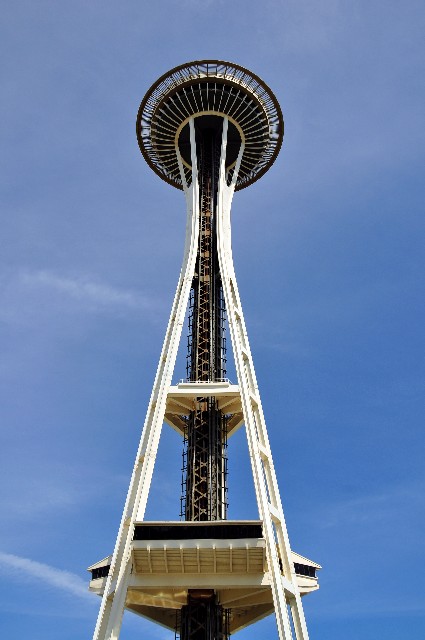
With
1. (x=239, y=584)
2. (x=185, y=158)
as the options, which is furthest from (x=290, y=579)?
(x=185, y=158)

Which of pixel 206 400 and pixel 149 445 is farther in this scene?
pixel 206 400

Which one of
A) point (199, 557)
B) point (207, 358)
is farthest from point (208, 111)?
point (199, 557)

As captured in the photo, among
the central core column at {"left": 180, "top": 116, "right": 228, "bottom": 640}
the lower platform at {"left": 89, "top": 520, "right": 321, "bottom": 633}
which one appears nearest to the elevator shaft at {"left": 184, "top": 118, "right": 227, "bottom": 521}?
the central core column at {"left": 180, "top": 116, "right": 228, "bottom": 640}

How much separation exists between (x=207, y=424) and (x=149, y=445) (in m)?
6.42

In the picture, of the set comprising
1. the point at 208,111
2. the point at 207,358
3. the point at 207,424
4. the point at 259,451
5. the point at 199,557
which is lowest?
the point at 199,557

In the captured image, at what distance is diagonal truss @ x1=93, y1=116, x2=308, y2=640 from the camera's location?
39844 millimetres

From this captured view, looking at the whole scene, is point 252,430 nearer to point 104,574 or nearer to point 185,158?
point 104,574

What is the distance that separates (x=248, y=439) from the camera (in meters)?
46.1

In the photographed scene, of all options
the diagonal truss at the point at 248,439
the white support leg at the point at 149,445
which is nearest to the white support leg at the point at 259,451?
the diagonal truss at the point at 248,439

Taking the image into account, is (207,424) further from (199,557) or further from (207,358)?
(199,557)

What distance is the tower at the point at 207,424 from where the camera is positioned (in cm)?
4072

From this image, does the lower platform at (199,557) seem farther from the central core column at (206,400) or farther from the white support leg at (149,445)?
the central core column at (206,400)

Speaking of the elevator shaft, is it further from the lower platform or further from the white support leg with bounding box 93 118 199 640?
the lower platform

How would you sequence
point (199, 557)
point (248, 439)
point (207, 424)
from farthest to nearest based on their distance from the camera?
point (207, 424)
point (248, 439)
point (199, 557)
